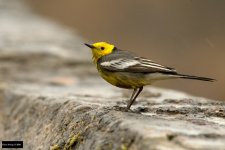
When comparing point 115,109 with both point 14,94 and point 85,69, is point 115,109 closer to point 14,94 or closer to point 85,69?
point 14,94

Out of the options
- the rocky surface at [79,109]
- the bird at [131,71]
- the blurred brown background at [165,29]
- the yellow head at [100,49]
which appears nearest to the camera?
the rocky surface at [79,109]

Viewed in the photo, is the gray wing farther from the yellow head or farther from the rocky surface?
the rocky surface

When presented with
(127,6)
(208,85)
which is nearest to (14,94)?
(208,85)

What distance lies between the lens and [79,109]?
635cm

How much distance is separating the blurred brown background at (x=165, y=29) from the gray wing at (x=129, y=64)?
10760 mm

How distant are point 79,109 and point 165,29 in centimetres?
1683

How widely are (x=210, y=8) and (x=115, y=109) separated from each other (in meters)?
17.1

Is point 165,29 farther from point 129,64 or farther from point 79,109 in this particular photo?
point 79,109

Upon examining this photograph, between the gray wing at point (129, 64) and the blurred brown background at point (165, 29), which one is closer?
the gray wing at point (129, 64)

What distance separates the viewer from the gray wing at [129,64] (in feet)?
20.4

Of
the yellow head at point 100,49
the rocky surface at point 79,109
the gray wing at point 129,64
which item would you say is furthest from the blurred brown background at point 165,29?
the gray wing at point 129,64

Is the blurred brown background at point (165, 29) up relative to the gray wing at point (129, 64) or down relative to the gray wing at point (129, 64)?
up

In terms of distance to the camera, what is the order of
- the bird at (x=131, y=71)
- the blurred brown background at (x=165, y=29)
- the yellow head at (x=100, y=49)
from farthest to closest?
the blurred brown background at (x=165, y=29) < the yellow head at (x=100, y=49) < the bird at (x=131, y=71)

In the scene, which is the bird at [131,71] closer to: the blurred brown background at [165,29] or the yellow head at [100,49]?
the yellow head at [100,49]
